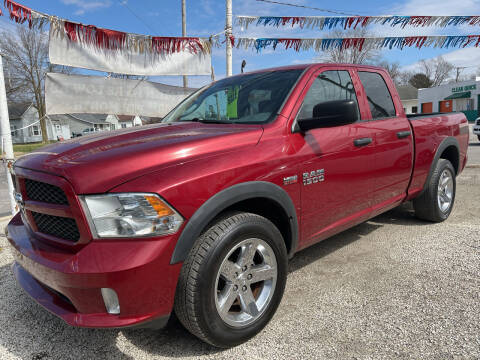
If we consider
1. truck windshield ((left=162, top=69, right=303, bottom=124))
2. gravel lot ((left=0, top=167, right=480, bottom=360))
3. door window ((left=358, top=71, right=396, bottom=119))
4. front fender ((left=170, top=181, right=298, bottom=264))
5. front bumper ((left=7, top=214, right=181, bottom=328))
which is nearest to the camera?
front bumper ((left=7, top=214, right=181, bottom=328))

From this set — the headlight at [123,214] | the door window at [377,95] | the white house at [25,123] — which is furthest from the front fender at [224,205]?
the white house at [25,123]

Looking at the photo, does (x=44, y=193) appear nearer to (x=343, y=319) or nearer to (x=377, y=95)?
(x=343, y=319)

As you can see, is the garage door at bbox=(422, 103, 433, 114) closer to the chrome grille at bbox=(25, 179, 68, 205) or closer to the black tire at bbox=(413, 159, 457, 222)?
the black tire at bbox=(413, 159, 457, 222)

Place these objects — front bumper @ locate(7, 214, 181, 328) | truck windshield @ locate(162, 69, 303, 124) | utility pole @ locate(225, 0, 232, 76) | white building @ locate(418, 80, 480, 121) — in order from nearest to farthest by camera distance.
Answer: front bumper @ locate(7, 214, 181, 328)
truck windshield @ locate(162, 69, 303, 124)
utility pole @ locate(225, 0, 232, 76)
white building @ locate(418, 80, 480, 121)

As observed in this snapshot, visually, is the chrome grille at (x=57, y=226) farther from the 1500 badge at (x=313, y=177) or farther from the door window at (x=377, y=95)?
the door window at (x=377, y=95)

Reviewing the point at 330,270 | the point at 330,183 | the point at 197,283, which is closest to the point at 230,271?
the point at 197,283

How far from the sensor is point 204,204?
6.20 ft

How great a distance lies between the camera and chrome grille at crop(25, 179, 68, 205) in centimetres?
185

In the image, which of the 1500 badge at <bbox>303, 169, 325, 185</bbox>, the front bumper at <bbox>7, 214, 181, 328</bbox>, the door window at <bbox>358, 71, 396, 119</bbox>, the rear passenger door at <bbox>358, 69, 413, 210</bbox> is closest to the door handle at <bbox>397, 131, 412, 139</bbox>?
the rear passenger door at <bbox>358, 69, 413, 210</bbox>

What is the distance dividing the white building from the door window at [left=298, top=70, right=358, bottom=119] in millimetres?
43691

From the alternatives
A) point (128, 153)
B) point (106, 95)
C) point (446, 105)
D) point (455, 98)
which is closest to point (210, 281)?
point (128, 153)

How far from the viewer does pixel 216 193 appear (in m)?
1.95

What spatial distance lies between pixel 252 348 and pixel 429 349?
1.05 metres

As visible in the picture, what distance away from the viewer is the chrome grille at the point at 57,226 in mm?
1815
